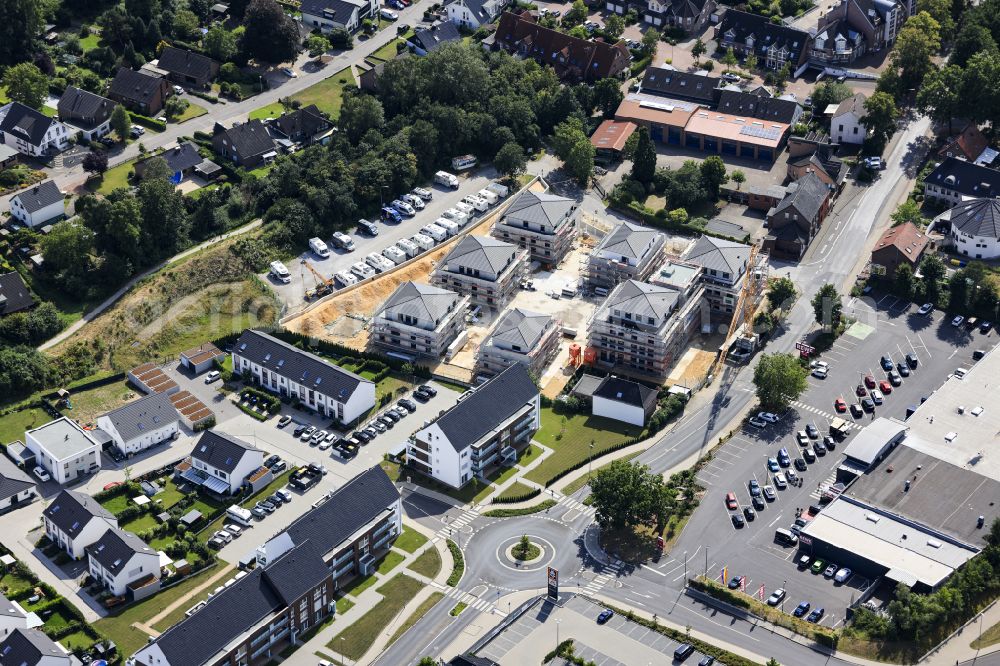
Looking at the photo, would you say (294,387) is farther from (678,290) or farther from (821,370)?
(821,370)

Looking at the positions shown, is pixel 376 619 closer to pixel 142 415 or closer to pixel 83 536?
pixel 83 536

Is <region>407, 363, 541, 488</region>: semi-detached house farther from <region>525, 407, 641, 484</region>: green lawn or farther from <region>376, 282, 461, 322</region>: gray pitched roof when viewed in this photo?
<region>376, 282, 461, 322</region>: gray pitched roof

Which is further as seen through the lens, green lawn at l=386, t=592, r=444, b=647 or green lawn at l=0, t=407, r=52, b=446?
green lawn at l=0, t=407, r=52, b=446

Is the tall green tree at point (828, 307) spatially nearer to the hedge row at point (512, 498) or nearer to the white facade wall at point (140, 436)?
the hedge row at point (512, 498)

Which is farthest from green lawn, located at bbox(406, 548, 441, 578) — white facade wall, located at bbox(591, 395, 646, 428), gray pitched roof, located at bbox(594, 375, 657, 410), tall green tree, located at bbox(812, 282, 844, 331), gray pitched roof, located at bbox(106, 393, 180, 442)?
tall green tree, located at bbox(812, 282, 844, 331)

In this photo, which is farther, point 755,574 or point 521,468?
point 521,468

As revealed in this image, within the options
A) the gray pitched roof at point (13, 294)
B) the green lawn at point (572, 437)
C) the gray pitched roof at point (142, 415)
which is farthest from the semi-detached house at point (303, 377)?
the gray pitched roof at point (13, 294)

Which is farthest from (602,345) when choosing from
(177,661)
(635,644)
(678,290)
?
(177,661)
